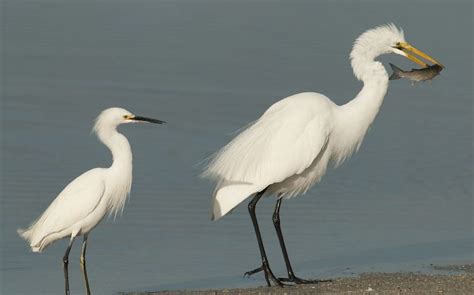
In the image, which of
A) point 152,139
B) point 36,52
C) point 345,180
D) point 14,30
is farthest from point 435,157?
point 14,30

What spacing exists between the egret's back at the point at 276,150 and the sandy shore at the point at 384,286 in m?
0.85

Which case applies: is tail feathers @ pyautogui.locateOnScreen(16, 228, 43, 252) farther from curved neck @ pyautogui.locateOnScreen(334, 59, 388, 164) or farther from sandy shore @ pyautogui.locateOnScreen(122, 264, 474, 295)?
curved neck @ pyautogui.locateOnScreen(334, 59, 388, 164)

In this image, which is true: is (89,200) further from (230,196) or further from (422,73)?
(422,73)

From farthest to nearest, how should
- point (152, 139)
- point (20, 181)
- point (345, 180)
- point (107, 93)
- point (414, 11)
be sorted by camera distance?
point (414, 11), point (107, 93), point (152, 139), point (345, 180), point (20, 181)

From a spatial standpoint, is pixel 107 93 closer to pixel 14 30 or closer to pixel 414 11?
pixel 14 30

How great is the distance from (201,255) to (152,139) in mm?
4082

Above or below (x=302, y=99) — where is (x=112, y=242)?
below

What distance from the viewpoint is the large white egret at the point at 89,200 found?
29.9ft

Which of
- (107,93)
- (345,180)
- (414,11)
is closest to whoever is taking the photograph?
(345,180)

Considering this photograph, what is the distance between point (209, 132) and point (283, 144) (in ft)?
17.3

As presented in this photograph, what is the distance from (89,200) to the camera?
913cm

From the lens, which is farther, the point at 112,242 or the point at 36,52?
the point at 36,52

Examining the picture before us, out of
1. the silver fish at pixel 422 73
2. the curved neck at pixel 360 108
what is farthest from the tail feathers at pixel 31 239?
the silver fish at pixel 422 73

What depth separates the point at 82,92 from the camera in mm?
16625
